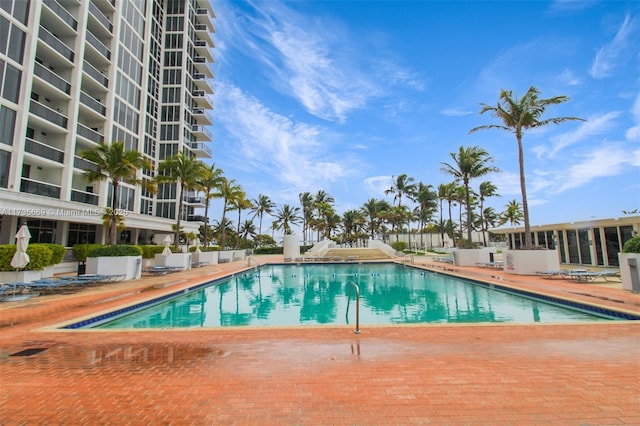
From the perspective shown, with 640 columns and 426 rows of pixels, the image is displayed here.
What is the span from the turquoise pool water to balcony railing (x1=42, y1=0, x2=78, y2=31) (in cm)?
2356

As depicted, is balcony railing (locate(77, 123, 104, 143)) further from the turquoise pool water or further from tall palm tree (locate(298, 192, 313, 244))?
tall palm tree (locate(298, 192, 313, 244))

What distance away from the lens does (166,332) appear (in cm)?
641

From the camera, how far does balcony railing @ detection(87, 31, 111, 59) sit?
980 inches

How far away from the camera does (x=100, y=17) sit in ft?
86.1

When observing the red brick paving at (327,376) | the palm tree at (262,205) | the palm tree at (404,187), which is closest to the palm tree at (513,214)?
the palm tree at (404,187)

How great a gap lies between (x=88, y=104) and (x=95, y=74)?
287 cm

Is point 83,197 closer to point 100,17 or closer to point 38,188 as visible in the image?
point 38,188

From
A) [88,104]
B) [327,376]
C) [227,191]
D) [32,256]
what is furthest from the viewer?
[227,191]

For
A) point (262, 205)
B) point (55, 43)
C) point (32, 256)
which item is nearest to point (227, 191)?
point (55, 43)

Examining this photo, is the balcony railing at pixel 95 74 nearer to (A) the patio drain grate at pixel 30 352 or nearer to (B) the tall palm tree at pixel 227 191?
(B) the tall palm tree at pixel 227 191

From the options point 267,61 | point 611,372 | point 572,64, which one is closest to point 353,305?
point 611,372

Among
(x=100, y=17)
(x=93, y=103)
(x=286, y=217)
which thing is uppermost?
(x=100, y=17)

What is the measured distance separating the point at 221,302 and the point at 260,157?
76.5 ft

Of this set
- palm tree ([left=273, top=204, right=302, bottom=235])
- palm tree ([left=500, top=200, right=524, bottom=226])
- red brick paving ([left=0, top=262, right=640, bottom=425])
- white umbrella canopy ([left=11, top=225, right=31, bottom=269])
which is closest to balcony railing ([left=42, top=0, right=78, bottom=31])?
white umbrella canopy ([left=11, top=225, right=31, bottom=269])
